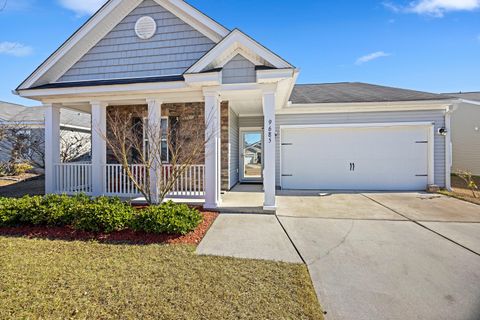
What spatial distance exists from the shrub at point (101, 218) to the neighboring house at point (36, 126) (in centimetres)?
1061

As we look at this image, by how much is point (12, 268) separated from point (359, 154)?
992cm

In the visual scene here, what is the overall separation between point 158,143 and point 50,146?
391 centimetres

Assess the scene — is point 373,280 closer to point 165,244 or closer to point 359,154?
point 165,244

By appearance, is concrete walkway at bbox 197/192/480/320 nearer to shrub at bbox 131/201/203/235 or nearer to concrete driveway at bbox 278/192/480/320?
concrete driveway at bbox 278/192/480/320

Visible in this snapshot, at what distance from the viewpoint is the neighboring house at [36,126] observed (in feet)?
43.9

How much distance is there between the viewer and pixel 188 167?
266 inches

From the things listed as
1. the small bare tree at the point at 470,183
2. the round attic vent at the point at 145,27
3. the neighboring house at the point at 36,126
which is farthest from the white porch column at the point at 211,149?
the neighboring house at the point at 36,126

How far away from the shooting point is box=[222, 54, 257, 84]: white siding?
5695 millimetres

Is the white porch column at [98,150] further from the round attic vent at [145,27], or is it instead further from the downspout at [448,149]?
the downspout at [448,149]

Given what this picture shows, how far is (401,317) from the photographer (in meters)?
2.30

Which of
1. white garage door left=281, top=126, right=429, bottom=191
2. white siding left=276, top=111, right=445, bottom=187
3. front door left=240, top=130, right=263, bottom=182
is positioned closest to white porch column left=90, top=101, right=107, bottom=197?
front door left=240, top=130, right=263, bottom=182

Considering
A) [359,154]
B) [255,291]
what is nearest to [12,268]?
[255,291]

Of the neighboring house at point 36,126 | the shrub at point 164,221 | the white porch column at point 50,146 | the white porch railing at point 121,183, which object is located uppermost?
the neighboring house at point 36,126

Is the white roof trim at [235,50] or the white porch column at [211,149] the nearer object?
the white roof trim at [235,50]
